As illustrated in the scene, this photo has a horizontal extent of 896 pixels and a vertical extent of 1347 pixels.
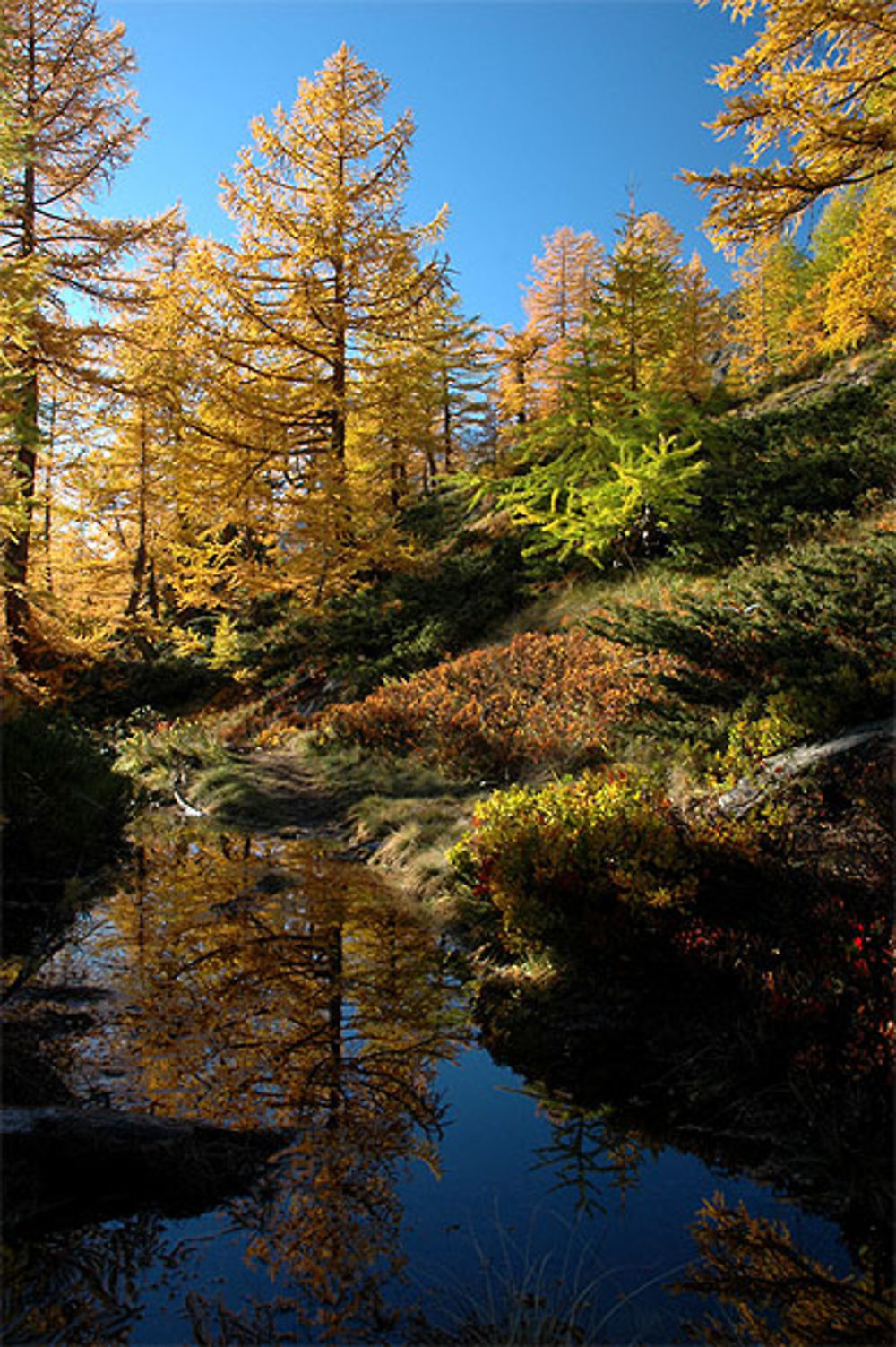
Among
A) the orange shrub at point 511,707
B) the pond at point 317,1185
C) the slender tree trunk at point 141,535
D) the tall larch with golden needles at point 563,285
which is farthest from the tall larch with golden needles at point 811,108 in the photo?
the tall larch with golden needles at point 563,285

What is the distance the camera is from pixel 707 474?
14.8 meters

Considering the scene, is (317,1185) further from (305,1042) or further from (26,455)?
(26,455)

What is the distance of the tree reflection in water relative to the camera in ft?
9.67

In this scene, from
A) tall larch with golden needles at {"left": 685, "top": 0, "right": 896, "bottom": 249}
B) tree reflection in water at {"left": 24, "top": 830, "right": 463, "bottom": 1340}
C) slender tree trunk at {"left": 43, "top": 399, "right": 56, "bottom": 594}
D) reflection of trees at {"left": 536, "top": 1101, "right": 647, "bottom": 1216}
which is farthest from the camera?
slender tree trunk at {"left": 43, "top": 399, "right": 56, "bottom": 594}

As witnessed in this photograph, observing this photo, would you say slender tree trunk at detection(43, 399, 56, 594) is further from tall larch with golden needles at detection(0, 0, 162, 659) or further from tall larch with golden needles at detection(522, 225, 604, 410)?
tall larch with golden needles at detection(522, 225, 604, 410)

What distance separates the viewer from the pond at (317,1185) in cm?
266

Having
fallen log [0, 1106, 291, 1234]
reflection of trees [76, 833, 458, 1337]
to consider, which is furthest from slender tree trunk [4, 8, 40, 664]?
fallen log [0, 1106, 291, 1234]

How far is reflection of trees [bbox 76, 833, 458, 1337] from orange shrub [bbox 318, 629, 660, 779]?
125 inches

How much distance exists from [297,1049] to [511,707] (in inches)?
284

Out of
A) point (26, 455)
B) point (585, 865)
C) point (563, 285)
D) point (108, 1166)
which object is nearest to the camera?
point (108, 1166)

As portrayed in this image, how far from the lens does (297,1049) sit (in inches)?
173

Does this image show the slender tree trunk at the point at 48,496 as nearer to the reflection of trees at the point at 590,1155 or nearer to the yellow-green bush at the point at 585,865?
the yellow-green bush at the point at 585,865

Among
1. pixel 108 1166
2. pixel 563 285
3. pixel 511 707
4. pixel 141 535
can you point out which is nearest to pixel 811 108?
pixel 511 707

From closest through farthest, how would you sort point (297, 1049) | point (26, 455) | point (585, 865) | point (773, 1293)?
point (773, 1293) → point (297, 1049) → point (585, 865) → point (26, 455)
